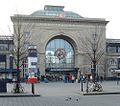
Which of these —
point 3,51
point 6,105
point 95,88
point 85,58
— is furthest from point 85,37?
point 6,105

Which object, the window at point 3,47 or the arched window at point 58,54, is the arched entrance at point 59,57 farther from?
the window at point 3,47

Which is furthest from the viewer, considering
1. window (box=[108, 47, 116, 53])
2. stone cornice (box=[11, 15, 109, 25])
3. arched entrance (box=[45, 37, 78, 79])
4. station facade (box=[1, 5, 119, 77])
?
window (box=[108, 47, 116, 53])

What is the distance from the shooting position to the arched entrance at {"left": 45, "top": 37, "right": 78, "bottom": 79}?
10950 cm

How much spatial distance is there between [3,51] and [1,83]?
76465mm

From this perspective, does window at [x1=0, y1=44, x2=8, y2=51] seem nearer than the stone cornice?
No

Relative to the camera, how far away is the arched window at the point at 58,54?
110000 millimetres

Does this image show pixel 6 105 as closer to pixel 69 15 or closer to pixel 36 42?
pixel 36 42

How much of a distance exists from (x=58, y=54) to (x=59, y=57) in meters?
0.94

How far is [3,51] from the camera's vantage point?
108 metres

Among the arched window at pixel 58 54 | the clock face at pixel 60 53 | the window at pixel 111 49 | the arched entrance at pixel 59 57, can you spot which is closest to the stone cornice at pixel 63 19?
the arched entrance at pixel 59 57

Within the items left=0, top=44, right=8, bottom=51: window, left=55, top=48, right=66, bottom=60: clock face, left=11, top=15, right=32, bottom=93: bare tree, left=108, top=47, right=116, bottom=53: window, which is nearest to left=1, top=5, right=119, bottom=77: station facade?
left=55, top=48, right=66, bottom=60: clock face

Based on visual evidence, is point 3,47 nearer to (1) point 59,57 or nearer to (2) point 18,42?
(1) point 59,57

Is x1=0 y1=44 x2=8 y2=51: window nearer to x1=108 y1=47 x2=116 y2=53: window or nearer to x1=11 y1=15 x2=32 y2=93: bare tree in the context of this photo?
x1=11 y1=15 x2=32 y2=93: bare tree

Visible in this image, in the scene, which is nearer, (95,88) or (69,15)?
(95,88)
